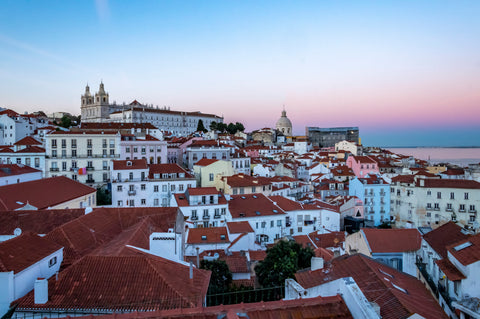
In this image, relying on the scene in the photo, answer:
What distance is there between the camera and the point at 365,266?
34.0 feet

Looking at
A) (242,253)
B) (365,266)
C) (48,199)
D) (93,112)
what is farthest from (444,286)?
(93,112)

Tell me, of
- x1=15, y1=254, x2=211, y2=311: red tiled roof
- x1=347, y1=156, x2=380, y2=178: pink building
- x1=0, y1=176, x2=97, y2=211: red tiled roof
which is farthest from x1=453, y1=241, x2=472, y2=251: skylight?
x1=347, y1=156, x2=380, y2=178: pink building

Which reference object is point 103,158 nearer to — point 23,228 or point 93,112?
point 23,228

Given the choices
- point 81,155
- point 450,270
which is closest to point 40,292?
point 450,270

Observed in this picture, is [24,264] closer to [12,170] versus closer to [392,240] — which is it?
[392,240]

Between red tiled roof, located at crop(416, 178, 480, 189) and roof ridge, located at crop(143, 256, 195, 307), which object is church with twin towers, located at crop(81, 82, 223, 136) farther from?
roof ridge, located at crop(143, 256, 195, 307)

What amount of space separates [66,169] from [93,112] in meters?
76.6

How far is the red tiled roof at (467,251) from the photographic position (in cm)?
1097

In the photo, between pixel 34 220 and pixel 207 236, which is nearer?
pixel 34 220

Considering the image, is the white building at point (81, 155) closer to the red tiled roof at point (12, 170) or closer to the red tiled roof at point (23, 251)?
the red tiled roof at point (12, 170)

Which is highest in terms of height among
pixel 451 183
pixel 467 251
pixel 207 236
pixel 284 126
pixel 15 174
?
pixel 284 126

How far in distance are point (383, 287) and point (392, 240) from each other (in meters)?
11.0

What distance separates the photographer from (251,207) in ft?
104

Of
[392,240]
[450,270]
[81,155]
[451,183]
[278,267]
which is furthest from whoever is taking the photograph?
[81,155]
